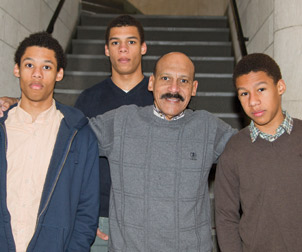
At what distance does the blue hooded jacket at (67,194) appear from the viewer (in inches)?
57.9

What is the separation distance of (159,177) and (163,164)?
6cm

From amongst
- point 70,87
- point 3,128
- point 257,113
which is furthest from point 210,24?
point 3,128

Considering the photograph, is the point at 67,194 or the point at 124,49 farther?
the point at 124,49

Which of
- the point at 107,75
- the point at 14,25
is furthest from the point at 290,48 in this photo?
the point at 14,25

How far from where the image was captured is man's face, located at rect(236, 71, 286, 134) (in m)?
1.55

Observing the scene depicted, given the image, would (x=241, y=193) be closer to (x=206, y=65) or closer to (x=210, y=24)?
(x=206, y=65)

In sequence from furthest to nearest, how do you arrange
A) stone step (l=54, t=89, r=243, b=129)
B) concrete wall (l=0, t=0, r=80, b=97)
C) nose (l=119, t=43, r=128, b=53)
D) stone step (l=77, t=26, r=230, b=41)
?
1. stone step (l=77, t=26, r=230, b=41)
2. stone step (l=54, t=89, r=243, b=129)
3. concrete wall (l=0, t=0, r=80, b=97)
4. nose (l=119, t=43, r=128, b=53)

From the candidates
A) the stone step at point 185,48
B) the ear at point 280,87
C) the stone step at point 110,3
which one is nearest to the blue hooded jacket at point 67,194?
the ear at point 280,87

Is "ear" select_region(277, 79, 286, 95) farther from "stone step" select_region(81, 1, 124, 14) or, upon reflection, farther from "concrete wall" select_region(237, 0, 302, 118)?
"stone step" select_region(81, 1, 124, 14)

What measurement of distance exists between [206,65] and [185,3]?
3520 millimetres

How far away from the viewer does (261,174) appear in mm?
1518

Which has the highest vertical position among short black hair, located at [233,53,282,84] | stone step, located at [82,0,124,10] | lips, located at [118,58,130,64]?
stone step, located at [82,0,124,10]

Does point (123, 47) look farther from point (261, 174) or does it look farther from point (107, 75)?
point (107, 75)

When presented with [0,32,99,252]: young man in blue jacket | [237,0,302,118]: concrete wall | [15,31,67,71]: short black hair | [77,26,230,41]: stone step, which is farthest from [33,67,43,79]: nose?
[77,26,230,41]: stone step
